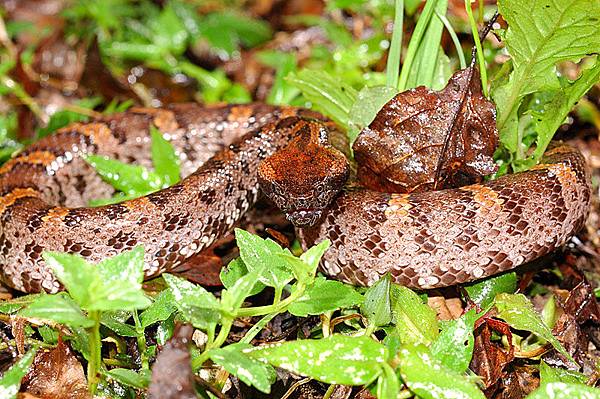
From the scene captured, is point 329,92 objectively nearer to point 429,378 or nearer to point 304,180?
point 304,180

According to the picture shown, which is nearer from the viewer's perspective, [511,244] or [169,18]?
[511,244]

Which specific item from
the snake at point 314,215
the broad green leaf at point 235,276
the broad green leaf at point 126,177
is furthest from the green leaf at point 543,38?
the broad green leaf at point 126,177

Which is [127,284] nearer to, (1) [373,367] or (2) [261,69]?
(1) [373,367]

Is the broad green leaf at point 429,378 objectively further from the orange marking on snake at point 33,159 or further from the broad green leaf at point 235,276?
the orange marking on snake at point 33,159

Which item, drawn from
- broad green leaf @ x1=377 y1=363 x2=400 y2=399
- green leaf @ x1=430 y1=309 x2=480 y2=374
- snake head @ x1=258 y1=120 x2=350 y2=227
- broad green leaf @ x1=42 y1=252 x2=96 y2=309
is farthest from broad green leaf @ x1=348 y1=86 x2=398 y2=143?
broad green leaf @ x1=42 y1=252 x2=96 y2=309

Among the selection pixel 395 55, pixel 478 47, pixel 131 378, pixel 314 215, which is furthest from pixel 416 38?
pixel 131 378

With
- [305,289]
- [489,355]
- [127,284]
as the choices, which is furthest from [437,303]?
[127,284]
